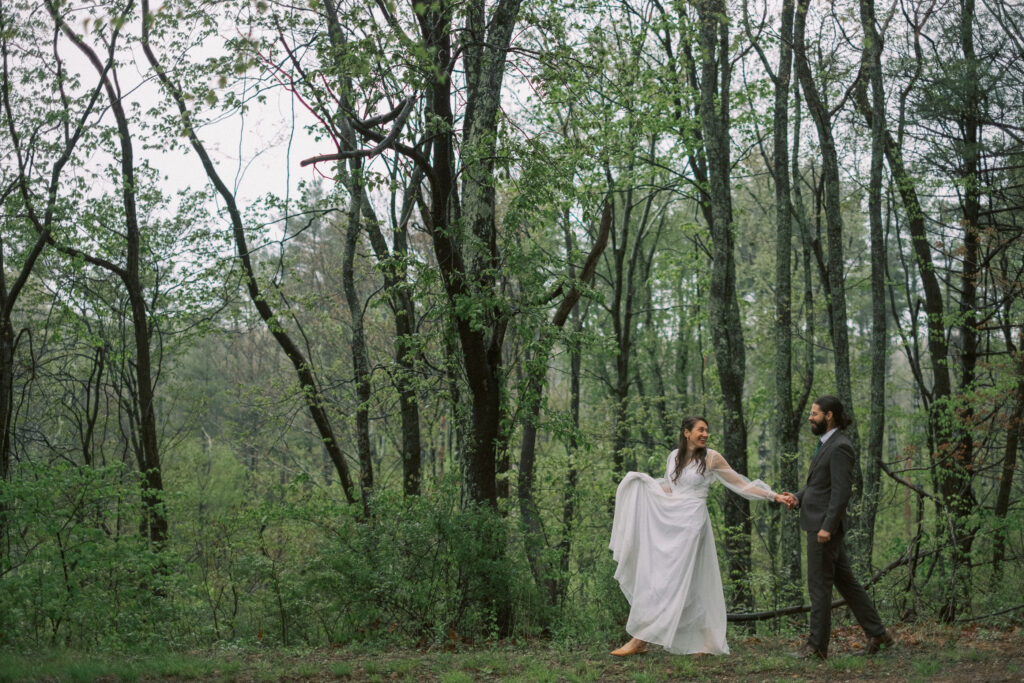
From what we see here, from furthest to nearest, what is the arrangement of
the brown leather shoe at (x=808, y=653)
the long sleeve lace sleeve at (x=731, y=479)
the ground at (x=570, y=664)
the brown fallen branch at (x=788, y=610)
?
1. the brown fallen branch at (x=788, y=610)
2. the long sleeve lace sleeve at (x=731, y=479)
3. the brown leather shoe at (x=808, y=653)
4. the ground at (x=570, y=664)

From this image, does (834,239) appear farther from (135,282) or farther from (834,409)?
(135,282)

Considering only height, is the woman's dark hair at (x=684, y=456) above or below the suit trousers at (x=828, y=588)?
above

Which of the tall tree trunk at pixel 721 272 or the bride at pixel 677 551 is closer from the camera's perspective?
the bride at pixel 677 551

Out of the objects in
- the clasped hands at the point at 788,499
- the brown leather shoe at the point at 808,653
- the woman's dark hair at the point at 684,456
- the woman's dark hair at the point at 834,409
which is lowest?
the brown leather shoe at the point at 808,653

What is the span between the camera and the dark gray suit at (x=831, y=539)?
22.8ft

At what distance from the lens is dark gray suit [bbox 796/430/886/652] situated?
273 inches

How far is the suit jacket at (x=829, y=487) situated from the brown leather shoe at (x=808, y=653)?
97 centimetres

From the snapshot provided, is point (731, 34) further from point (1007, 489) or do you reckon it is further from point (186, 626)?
point (186, 626)

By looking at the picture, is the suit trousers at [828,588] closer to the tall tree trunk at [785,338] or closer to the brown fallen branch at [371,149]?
the brown fallen branch at [371,149]

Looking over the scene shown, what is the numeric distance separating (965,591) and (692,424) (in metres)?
5.57

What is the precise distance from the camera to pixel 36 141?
14.9m

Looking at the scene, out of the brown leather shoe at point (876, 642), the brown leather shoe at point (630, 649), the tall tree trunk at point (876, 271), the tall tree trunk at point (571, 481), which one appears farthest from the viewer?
the tall tree trunk at point (876, 271)

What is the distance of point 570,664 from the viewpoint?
7.19 metres

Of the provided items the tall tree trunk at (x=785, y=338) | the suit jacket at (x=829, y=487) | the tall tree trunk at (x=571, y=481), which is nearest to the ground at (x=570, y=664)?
the suit jacket at (x=829, y=487)
